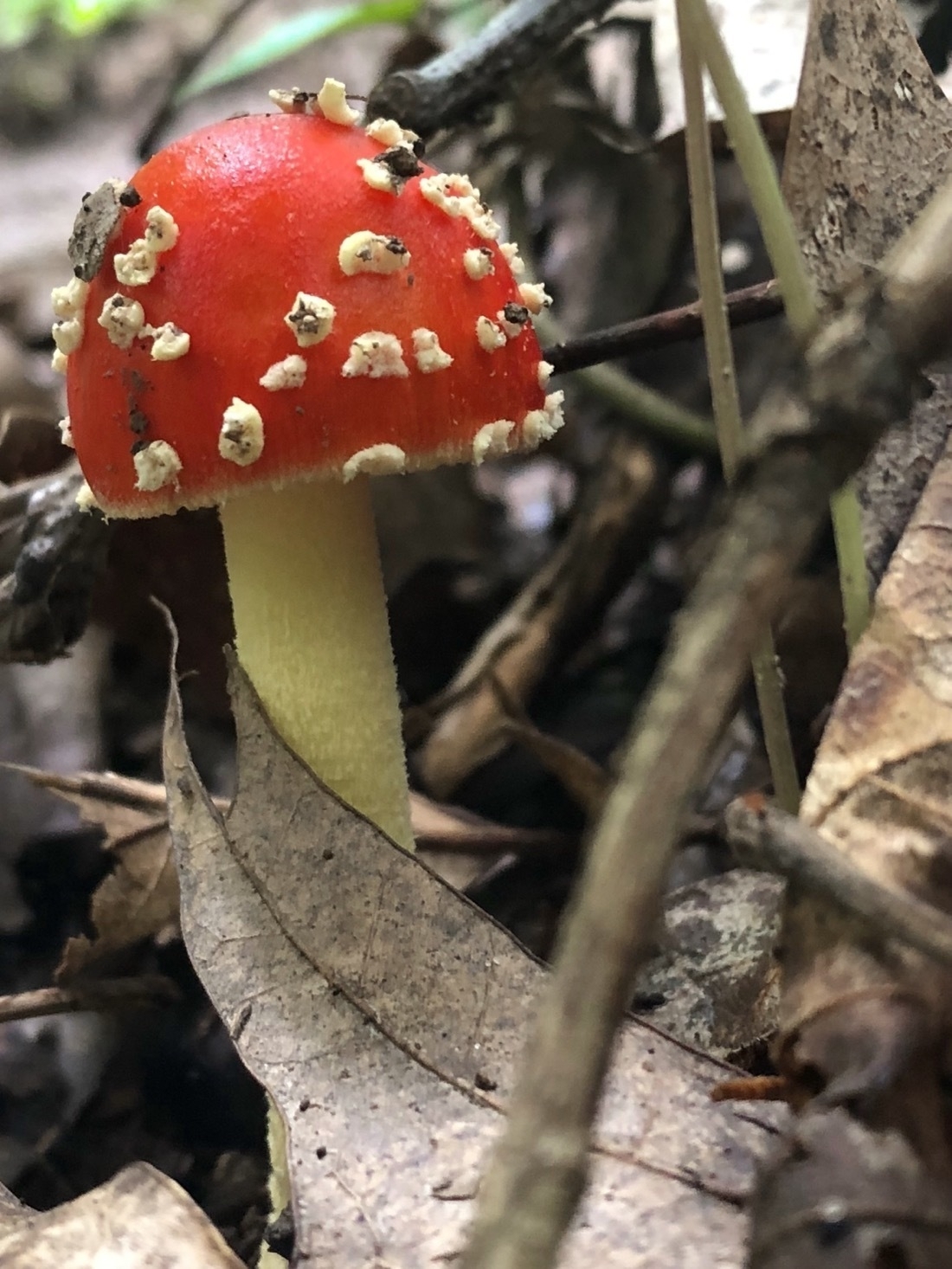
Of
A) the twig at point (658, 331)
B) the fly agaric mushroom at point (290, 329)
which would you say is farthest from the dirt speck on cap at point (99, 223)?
the twig at point (658, 331)

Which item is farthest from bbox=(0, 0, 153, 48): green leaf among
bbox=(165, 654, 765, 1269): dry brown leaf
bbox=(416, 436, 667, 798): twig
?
bbox=(165, 654, 765, 1269): dry brown leaf

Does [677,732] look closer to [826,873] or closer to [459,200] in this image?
[826,873]

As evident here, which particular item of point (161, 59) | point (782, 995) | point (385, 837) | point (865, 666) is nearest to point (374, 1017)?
point (385, 837)

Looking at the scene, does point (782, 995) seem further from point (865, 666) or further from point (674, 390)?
point (674, 390)

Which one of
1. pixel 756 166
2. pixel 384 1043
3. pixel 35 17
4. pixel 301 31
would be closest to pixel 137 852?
pixel 384 1043

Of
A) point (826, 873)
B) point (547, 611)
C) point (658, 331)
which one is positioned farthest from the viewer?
point (547, 611)

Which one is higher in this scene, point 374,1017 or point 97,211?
point 97,211

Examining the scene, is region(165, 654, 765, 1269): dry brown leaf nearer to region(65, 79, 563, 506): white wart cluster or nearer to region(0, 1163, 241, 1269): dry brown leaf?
region(0, 1163, 241, 1269): dry brown leaf
